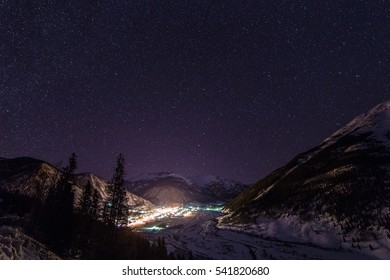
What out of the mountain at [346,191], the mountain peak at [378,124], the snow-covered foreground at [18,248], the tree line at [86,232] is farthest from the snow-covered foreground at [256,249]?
the mountain peak at [378,124]

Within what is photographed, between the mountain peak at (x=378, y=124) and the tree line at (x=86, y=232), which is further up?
the mountain peak at (x=378, y=124)

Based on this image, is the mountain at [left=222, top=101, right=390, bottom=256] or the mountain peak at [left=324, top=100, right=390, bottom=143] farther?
the mountain peak at [left=324, top=100, right=390, bottom=143]

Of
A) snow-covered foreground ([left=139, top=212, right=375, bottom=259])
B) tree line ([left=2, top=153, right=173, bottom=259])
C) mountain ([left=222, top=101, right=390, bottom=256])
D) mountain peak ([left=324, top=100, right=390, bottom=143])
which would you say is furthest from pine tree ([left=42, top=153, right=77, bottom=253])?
mountain peak ([left=324, top=100, right=390, bottom=143])

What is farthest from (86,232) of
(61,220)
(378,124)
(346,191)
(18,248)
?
(378,124)

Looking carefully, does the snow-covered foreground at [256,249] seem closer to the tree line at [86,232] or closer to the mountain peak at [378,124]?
the tree line at [86,232]

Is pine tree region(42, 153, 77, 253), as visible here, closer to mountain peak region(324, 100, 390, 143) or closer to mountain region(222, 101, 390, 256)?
mountain region(222, 101, 390, 256)

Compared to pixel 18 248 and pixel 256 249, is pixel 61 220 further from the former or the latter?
pixel 18 248
